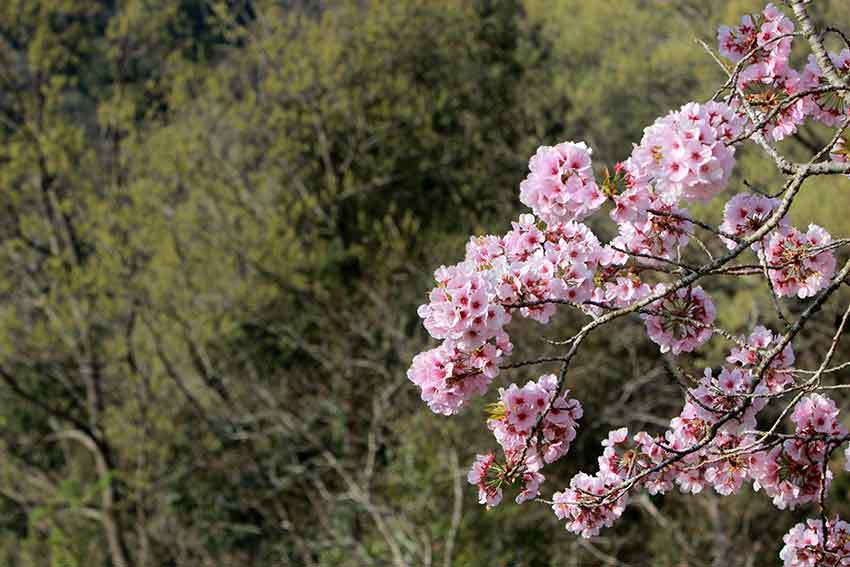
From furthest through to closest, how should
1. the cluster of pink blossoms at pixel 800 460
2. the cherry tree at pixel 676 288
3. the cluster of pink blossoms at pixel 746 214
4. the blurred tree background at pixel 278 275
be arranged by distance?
the blurred tree background at pixel 278 275 → the cluster of pink blossoms at pixel 800 460 → the cluster of pink blossoms at pixel 746 214 → the cherry tree at pixel 676 288

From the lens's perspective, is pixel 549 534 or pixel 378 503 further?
pixel 549 534

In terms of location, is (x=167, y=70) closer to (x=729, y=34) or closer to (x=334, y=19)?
(x=334, y=19)

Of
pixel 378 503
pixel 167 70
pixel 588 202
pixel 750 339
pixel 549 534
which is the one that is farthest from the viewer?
pixel 167 70

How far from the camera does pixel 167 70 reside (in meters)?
10.5

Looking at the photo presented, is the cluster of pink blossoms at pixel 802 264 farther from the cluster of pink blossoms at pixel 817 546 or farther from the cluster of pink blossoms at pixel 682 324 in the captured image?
the cluster of pink blossoms at pixel 817 546

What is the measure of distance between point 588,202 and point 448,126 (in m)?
12.1

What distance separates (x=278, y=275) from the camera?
1105 centimetres

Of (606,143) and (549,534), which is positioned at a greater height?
(606,143)

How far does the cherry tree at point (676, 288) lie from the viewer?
5.36ft

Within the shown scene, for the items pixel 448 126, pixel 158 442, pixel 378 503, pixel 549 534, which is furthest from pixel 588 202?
pixel 448 126

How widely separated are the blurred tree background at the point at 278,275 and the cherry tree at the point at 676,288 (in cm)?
355

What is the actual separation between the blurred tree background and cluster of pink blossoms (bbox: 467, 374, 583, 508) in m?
3.54

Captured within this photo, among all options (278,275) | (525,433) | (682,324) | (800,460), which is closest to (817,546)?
(800,460)

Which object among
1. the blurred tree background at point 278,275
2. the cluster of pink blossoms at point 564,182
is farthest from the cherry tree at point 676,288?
the blurred tree background at point 278,275
